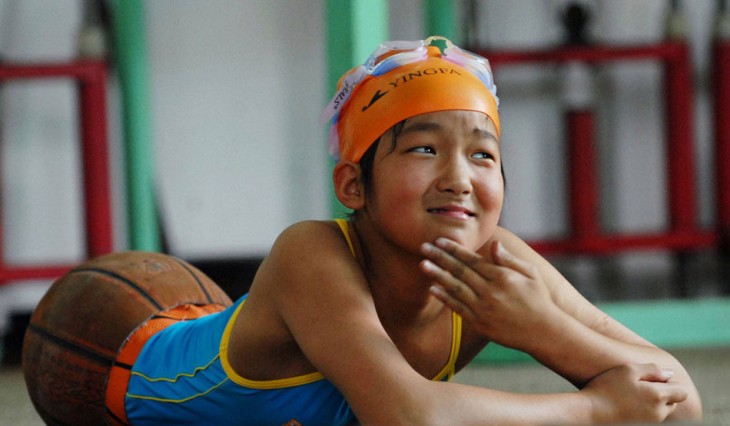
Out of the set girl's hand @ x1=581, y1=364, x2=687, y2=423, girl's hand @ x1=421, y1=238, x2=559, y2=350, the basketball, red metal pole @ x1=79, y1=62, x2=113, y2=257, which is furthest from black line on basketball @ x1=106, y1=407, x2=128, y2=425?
red metal pole @ x1=79, y1=62, x2=113, y2=257

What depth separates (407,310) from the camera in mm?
1723

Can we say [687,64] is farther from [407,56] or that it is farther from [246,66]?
[407,56]

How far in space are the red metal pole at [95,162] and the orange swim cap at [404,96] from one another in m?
1.74

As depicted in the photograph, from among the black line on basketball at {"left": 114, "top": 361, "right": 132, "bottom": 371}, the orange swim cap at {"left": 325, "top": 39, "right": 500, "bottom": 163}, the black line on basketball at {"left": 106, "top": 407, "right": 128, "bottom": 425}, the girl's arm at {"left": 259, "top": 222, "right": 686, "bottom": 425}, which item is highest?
the orange swim cap at {"left": 325, "top": 39, "right": 500, "bottom": 163}

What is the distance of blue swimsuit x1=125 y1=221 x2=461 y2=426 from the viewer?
1.72 meters

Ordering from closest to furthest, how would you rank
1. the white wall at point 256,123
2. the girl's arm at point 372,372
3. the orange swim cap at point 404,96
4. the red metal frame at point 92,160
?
the girl's arm at point 372,372, the orange swim cap at point 404,96, the red metal frame at point 92,160, the white wall at point 256,123

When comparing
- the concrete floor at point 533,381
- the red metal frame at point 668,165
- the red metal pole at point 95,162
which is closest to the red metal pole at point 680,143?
the red metal frame at point 668,165

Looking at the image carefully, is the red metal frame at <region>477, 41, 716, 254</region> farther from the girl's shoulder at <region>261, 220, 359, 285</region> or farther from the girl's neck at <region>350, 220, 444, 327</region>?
the girl's shoulder at <region>261, 220, 359, 285</region>

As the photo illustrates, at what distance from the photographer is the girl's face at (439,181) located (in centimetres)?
155

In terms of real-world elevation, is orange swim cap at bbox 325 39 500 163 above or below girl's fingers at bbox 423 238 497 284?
above

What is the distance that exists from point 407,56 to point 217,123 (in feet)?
7.31

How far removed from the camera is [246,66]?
3.89 meters

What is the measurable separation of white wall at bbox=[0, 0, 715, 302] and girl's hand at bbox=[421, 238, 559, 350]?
2.42 meters

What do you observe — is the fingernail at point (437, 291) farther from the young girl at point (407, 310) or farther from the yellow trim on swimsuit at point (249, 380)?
the yellow trim on swimsuit at point (249, 380)
